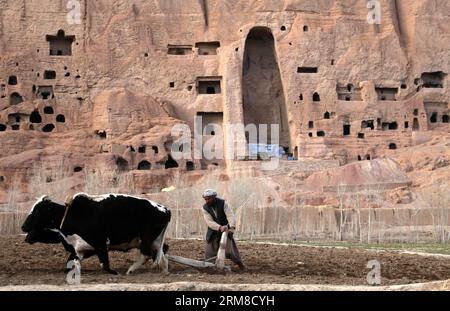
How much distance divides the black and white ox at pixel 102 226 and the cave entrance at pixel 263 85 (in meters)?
39.3

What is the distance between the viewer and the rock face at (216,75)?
47.7 metres

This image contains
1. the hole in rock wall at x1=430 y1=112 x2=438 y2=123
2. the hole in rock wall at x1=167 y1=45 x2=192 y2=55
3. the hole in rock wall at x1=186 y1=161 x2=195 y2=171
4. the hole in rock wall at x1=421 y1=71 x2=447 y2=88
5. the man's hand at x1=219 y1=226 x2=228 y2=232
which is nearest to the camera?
the man's hand at x1=219 y1=226 x2=228 y2=232

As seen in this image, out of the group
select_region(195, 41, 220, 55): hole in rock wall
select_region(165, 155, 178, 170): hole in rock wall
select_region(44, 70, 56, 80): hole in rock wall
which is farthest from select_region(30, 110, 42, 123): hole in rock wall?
select_region(195, 41, 220, 55): hole in rock wall

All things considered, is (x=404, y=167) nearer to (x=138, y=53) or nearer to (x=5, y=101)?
(x=138, y=53)

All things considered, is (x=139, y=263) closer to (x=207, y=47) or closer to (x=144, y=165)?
(x=144, y=165)

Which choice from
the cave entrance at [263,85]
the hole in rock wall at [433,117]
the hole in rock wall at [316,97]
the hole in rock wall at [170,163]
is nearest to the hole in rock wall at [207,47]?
the cave entrance at [263,85]

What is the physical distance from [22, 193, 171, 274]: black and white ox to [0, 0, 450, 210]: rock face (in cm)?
3315

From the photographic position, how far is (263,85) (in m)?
53.9

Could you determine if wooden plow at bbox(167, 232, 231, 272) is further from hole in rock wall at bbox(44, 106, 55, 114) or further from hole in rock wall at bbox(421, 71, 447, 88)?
hole in rock wall at bbox(421, 71, 447, 88)

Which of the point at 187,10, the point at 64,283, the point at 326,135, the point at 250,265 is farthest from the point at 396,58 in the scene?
the point at 64,283

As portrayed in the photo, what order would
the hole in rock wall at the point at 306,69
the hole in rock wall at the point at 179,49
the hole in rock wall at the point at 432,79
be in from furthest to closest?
the hole in rock wall at the point at 432,79
the hole in rock wall at the point at 179,49
the hole in rock wall at the point at 306,69

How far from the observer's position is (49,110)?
161 feet

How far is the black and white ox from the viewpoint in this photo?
11992 millimetres

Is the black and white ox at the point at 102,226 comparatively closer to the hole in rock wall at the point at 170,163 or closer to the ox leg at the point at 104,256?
the ox leg at the point at 104,256
